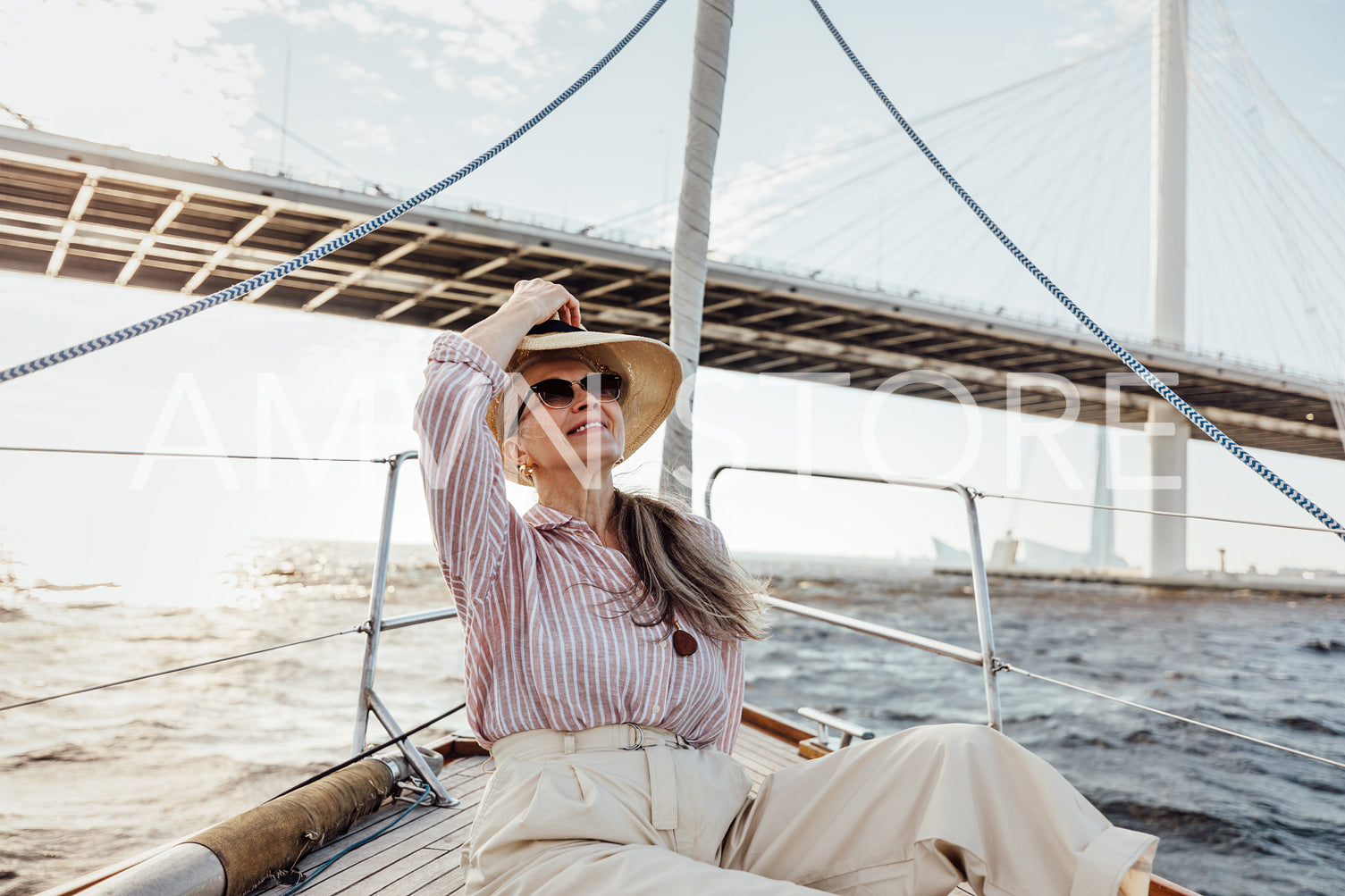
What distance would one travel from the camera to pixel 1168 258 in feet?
79.7

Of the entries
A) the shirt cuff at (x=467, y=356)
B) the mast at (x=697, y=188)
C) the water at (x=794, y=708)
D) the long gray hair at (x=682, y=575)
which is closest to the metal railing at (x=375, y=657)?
the long gray hair at (x=682, y=575)

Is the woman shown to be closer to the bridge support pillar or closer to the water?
the water

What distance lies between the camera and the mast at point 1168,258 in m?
23.3

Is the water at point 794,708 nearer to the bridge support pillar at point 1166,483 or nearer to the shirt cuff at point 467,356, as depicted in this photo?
the bridge support pillar at point 1166,483

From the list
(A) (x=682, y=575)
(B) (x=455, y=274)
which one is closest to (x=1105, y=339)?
(A) (x=682, y=575)

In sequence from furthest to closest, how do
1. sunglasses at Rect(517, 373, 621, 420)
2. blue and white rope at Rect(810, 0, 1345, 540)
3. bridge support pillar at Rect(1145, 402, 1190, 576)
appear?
1. bridge support pillar at Rect(1145, 402, 1190, 576)
2. blue and white rope at Rect(810, 0, 1345, 540)
3. sunglasses at Rect(517, 373, 621, 420)

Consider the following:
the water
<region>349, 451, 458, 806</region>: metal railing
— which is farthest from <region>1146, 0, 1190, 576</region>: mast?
<region>349, 451, 458, 806</region>: metal railing

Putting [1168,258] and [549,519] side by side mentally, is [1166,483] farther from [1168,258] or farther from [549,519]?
Result: [549,519]

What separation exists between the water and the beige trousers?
7.12 metres

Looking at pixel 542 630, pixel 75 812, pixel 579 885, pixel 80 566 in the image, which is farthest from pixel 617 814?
pixel 80 566

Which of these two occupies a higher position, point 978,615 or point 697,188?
point 697,188

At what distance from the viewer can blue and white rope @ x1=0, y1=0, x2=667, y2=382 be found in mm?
1290

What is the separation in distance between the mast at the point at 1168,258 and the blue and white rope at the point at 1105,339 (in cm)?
2179

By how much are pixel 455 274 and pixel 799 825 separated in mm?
18007
